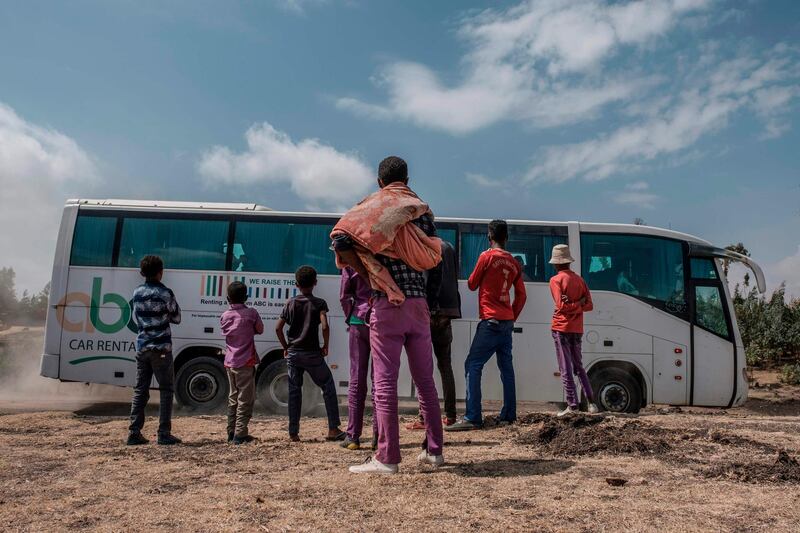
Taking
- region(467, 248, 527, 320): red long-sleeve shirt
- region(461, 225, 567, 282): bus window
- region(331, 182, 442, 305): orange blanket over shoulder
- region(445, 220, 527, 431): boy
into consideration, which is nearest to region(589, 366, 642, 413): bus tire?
region(461, 225, 567, 282): bus window

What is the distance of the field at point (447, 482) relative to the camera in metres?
3.61

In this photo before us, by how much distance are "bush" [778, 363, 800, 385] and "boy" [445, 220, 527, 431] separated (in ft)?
48.1

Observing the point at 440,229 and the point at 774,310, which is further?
the point at 774,310

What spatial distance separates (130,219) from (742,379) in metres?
9.89

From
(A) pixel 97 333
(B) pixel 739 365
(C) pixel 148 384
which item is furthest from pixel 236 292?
(B) pixel 739 365

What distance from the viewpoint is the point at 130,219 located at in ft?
33.9

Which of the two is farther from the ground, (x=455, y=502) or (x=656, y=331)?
(x=656, y=331)

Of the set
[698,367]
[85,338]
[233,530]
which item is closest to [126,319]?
[85,338]

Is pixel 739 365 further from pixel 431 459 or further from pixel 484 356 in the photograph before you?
pixel 431 459

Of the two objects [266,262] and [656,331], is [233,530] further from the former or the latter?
[656,331]

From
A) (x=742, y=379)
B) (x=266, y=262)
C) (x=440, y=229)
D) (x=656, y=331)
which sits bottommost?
(x=742, y=379)

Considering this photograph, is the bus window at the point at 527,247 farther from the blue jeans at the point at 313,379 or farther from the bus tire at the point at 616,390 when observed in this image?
the blue jeans at the point at 313,379

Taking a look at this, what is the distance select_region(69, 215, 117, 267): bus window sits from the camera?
1018cm

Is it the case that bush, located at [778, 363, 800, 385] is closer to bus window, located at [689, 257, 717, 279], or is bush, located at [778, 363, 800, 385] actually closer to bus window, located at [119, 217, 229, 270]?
bus window, located at [689, 257, 717, 279]
